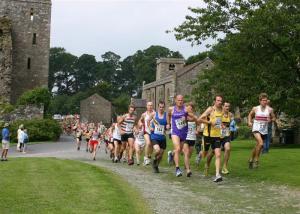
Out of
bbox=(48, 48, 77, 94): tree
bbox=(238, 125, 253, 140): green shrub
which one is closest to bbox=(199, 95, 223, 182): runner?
bbox=(238, 125, 253, 140): green shrub

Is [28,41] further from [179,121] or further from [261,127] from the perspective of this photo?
[179,121]

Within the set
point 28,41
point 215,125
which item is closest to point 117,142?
point 215,125

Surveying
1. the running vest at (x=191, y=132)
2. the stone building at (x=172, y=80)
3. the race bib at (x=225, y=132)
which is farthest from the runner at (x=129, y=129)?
the stone building at (x=172, y=80)

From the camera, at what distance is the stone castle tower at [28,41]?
57500 mm

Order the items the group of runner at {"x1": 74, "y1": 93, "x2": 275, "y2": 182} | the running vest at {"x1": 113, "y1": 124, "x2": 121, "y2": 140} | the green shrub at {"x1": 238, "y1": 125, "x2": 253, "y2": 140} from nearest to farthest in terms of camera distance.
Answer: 1. the group of runner at {"x1": 74, "y1": 93, "x2": 275, "y2": 182}
2. the running vest at {"x1": 113, "y1": 124, "x2": 121, "y2": 140}
3. the green shrub at {"x1": 238, "y1": 125, "x2": 253, "y2": 140}

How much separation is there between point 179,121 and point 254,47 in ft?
51.5

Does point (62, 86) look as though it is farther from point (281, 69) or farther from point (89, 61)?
point (281, 69)

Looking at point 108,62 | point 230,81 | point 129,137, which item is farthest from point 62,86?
point 129,137

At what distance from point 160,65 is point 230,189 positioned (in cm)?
8744

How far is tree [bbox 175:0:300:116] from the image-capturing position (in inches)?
1041

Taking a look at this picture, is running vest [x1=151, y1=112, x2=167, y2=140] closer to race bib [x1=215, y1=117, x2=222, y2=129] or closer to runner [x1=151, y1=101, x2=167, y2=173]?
runner [x1=151, y1=101, x2=167, y2=173]

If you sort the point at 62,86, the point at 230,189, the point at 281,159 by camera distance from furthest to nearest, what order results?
the point at 62,86 → the point at 281,159 → the point at 230,189

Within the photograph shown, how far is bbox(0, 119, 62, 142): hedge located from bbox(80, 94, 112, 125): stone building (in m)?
62.0

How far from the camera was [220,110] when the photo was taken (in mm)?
13000
